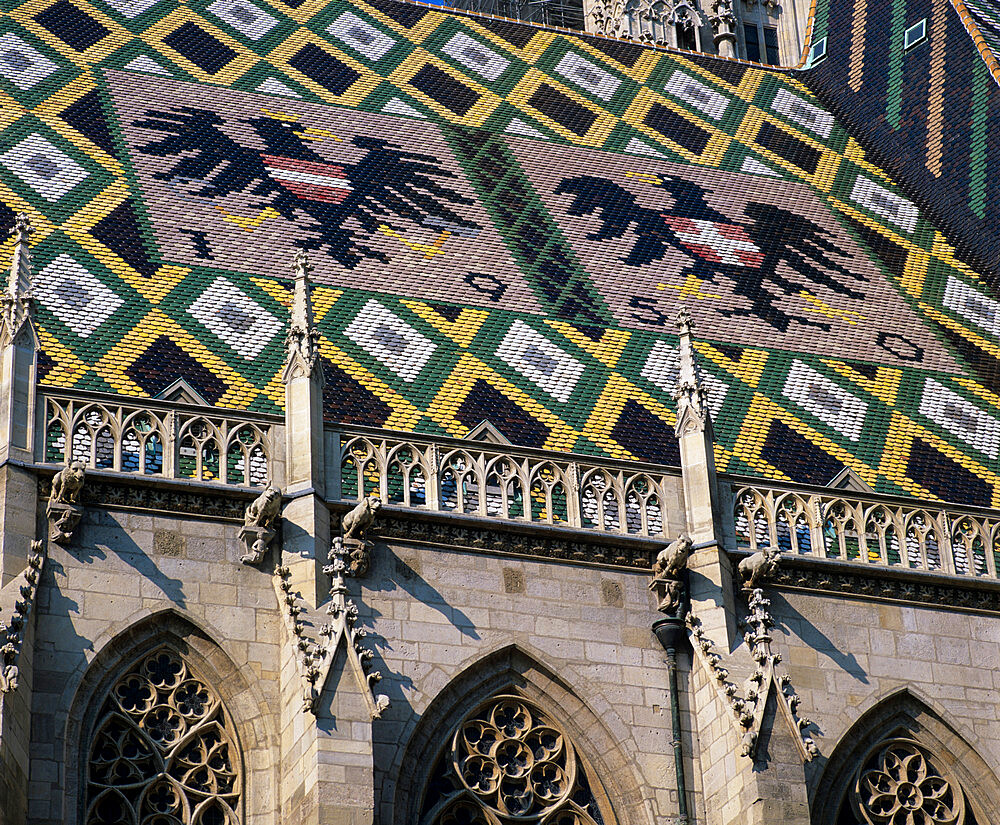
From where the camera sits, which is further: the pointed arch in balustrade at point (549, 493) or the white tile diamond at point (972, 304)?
the white tile diamond at point (972, 304)

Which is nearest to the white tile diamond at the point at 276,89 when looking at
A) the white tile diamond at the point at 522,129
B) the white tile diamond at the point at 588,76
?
the white tile diamond at the point at 522,129

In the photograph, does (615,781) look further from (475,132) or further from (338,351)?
(475,132)

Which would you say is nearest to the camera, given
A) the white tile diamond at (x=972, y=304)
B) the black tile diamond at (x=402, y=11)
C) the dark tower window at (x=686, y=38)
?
the white tile diamond at (x=972, y=304)

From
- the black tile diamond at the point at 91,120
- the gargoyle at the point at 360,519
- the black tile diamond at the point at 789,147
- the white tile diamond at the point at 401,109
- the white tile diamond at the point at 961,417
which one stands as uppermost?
the black tile diamond at the point at 789,147

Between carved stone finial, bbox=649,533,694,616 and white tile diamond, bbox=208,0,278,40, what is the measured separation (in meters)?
11.1

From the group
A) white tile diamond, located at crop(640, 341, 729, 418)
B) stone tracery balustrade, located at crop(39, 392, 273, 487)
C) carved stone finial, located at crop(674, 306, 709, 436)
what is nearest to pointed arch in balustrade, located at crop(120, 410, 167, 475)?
stone tracery balustrade, located at crop(39, 392, 273, 487)

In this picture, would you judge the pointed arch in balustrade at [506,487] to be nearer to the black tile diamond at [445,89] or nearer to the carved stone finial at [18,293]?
the carved stone finial at [18,293]

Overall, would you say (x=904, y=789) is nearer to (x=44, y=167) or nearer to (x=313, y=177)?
(x=313, y=177)

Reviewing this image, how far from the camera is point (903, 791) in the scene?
16.7 meters

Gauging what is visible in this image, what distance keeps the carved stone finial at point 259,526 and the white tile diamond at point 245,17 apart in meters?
10.8

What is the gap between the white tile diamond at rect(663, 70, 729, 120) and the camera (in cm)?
2697

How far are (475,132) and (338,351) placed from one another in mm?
6009

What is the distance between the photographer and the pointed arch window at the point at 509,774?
15.7 m

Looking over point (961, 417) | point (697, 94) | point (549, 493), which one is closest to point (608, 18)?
point (697, 94)
